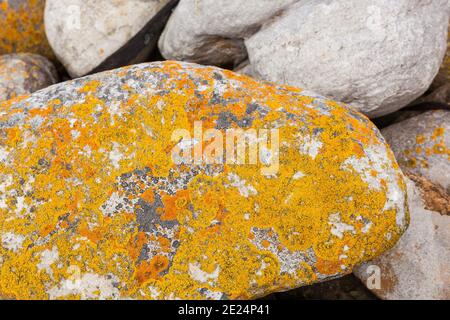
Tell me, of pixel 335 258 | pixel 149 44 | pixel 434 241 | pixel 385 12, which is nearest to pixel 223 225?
pixel 335 258

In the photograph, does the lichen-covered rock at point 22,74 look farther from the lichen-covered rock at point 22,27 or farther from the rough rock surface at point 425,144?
the rough rock surface at point 425,144

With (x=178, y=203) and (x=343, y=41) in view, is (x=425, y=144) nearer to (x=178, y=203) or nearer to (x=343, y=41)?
(x=343, y=41)

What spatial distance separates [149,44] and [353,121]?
8.33 ft

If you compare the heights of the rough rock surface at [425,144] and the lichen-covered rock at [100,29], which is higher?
the lichen-covered rock at [100,29]

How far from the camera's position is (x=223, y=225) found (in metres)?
2.48

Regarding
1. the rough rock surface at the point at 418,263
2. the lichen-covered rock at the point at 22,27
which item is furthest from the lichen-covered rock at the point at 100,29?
the rough rock surface at the point at 418,263

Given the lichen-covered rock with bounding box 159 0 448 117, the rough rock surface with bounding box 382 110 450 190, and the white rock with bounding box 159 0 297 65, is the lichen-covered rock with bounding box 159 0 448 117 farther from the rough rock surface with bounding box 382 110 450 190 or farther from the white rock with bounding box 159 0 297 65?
the rough rock surface with bounding box 382 110 450 190

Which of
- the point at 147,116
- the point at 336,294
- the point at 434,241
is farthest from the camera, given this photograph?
the point at 336,294

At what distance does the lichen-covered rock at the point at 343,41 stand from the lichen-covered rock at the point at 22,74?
1707 millimetres

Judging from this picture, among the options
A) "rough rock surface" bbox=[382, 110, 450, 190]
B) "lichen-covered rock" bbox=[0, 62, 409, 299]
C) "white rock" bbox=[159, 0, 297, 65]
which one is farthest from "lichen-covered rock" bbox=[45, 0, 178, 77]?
"rough rock surface" bbox=[382, 110, 450, 190]

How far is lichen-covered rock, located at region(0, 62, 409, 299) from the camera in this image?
2.40m

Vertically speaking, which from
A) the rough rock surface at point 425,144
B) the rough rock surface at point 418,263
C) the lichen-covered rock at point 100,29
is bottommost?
the rough rock surface at point 418,263

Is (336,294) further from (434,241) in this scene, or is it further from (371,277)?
(434,241)

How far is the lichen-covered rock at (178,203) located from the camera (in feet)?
7.89
